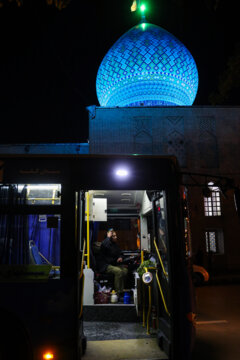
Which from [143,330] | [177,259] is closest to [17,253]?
[177,259]

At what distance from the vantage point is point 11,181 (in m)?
4.13

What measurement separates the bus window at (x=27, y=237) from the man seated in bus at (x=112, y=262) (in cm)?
376

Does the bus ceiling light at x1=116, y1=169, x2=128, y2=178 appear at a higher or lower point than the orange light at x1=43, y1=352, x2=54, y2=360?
higher

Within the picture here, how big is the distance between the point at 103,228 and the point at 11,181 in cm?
937

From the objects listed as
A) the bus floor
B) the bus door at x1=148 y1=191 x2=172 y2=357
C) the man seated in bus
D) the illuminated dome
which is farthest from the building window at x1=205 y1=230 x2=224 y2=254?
the bus door at x1=148 y1=191 x2=172 y2=357

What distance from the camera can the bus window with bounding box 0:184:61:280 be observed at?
Answer: 3.91 metres

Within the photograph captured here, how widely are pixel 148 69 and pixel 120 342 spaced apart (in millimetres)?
17160

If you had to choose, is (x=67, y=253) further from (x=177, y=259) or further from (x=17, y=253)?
(x=177, y=259)

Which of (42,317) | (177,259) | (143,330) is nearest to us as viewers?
(42,317)

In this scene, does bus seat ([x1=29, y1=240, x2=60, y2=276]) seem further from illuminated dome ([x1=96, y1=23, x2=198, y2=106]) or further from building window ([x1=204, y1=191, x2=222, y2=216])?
illuminated dome ([x1=96, y1=23, x2=198, y2=106])

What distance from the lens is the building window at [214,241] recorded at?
1752cm

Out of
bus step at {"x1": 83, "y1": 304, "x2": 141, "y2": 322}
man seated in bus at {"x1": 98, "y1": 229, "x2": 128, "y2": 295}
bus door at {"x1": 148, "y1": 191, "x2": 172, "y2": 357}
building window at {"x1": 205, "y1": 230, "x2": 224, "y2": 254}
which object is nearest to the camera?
bus door at {"x1": 148, "y1": 191, "x2": 172, "y2": 357}

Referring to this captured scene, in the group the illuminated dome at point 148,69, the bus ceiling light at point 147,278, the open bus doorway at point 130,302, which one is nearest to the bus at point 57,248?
the open bus doorway at point 130,302

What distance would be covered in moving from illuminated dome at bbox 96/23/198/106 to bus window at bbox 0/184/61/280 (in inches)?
646
